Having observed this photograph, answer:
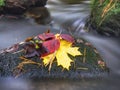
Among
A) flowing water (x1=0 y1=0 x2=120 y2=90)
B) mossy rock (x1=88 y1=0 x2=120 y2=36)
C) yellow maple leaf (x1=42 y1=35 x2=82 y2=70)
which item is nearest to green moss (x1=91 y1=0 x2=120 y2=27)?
mossy rock (x1=88 y1=0 x2=120 y2=36)

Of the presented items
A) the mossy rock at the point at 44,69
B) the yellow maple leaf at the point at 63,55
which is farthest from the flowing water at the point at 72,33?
the yellow maple leaf at the point at 63,55

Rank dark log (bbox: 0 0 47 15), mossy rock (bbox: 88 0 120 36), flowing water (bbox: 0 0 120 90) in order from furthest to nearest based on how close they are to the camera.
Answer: dark log (bbox: 0 0 47 15) → mossy rock (bbox: 88 0 120 36) → flowing water (bbox: 0 0 120 90)

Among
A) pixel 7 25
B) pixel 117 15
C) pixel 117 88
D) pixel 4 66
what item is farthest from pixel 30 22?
pixel 117 88

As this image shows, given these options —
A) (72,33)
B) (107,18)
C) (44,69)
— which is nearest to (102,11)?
(107,18)

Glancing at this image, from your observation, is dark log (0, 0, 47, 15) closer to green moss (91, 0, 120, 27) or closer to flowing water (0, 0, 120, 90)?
flowing water (0, 0, 120, 90)

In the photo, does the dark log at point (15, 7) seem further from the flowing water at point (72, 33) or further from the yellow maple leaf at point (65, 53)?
the yellow maple leaf at point (65, 53)
